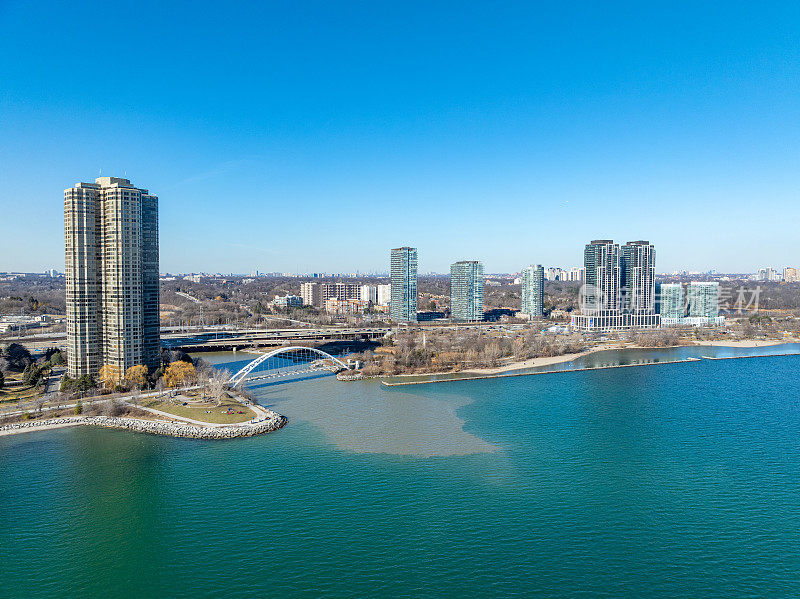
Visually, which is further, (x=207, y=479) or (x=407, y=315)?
(x=407, y=315)

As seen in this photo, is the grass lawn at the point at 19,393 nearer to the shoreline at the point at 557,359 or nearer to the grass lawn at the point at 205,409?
the grass lawn at the point at 205,409

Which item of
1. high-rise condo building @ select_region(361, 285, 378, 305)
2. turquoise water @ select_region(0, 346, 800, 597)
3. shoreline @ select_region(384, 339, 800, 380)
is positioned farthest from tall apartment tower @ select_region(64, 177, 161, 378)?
high-rise condo building @ select_region(361, 285, 378, 305)

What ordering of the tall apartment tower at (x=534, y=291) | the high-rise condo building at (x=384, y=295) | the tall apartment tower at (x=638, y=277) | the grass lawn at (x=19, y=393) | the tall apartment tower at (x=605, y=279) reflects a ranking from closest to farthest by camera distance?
the grass lawn at (x=19, y=393) → the tall apartment tower at (x=605, y=279) → the tall apartment tower at (x=638, y=277) → the tall apartment tower at (x=534, y=291) → the high-rise condo building at (x=384, y=295)

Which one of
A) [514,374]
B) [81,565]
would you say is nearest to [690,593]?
[81,565]

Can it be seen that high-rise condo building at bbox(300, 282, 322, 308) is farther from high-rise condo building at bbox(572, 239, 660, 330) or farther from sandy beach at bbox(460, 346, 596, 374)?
sandy beach at bbox(460, 346, 596, 374)

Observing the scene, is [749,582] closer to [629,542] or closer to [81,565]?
[629,542]

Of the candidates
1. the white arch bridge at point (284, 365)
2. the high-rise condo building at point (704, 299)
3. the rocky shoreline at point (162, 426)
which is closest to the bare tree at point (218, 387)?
the white arch bridge at point (284, 365)
